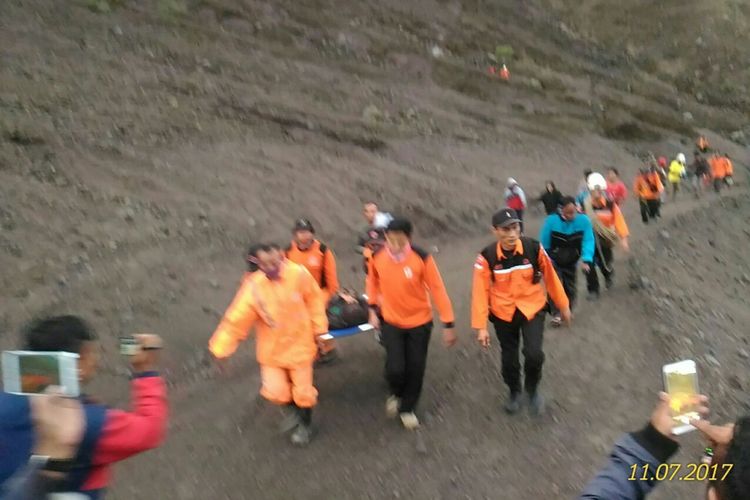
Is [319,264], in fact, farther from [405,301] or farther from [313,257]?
[405,301]

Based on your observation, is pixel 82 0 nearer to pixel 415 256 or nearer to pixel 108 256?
pixel 108 256

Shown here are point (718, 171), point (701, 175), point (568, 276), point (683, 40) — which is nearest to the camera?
point (568, 276)

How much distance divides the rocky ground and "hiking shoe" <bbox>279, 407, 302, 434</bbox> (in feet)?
0.47

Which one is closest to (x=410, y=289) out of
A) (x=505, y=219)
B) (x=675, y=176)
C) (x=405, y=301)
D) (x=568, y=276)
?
(x=405, y=301)

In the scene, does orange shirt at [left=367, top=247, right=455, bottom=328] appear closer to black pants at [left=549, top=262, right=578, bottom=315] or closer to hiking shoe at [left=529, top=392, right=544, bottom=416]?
hiking shoe at [left=529, top=392, right=544, bottom=416]

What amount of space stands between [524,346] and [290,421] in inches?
87.5

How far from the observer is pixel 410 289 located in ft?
18.0

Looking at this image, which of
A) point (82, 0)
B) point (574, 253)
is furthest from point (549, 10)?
point (574, 253)

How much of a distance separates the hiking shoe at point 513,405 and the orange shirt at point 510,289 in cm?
101

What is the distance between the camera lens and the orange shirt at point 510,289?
5324 mm

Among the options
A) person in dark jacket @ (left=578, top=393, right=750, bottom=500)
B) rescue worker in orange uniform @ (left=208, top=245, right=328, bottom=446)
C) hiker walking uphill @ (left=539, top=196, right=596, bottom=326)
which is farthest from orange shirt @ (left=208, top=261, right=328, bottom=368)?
hiker walking uphill @ (left=539, top=196, right=596, bottom=326)

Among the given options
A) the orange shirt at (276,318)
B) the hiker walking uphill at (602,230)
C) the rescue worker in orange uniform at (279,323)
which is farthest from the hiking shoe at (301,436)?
the hiker walking uphill at (602,230)

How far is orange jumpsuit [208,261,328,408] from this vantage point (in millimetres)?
5211

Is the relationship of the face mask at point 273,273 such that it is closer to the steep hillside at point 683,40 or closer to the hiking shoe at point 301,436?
the hiking shoe at point 301,436
